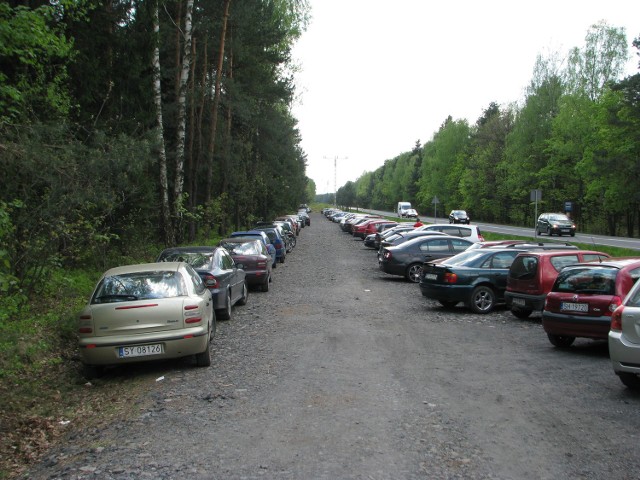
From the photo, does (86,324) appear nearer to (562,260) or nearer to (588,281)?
(588,281)

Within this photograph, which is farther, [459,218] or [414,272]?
[459,218]

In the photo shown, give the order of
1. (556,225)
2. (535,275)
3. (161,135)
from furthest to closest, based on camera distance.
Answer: (556,225)
(161,135)
(535,275)

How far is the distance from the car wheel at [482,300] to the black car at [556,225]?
3184 centimetres

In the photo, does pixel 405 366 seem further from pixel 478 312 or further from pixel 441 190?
pixel 441 190

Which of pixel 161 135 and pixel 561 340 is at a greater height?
pixel 161 135

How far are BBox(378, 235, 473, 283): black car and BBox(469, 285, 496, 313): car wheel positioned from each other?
644 cm

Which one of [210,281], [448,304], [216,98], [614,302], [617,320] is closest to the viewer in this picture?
[617,320]

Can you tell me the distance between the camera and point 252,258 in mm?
17766

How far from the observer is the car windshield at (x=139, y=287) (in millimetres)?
8328

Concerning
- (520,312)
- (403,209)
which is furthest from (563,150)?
(520,312)

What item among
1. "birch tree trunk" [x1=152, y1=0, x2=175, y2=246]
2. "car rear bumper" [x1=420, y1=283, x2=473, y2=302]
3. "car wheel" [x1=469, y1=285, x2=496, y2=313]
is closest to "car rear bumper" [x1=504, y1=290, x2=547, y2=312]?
"car wheel" [x1=469, y1=285, x2=496, y2=313]

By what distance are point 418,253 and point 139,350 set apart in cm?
1417

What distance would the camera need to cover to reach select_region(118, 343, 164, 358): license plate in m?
7.99

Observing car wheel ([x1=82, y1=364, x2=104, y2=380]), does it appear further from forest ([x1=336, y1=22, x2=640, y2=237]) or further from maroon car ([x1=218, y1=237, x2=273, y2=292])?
forest ([x1=336, y1=22, x2=640, y2=237])
